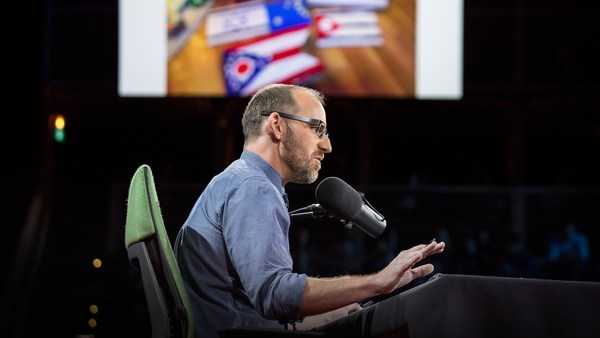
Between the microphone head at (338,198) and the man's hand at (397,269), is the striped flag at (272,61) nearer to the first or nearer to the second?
the microphone head at (338,198)

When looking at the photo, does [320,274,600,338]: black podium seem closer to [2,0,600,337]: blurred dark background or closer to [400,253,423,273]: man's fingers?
[400,253,423,273]: man's fingers

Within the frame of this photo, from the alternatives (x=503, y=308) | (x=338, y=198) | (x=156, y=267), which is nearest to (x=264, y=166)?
(x=338, y=198)

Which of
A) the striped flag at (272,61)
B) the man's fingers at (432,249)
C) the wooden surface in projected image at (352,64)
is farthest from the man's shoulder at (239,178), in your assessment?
the wooden surface in projected image at (352,64)

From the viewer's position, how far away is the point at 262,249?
151 centimetres

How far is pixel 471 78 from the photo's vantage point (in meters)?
7.60

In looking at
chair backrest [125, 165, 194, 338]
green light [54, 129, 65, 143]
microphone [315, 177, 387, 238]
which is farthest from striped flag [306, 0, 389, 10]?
chair backrest [125, 165, 194, 338]

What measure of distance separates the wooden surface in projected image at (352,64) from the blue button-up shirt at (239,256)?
467 centimetres

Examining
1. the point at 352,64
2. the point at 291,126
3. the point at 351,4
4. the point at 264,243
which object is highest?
the point at 351,4

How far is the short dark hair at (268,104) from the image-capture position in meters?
1.78

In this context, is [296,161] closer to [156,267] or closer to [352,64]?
[156,267]

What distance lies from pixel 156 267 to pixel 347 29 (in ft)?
16.6

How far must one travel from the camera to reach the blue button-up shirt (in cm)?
150

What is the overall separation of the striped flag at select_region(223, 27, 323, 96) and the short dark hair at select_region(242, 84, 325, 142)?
435 cm

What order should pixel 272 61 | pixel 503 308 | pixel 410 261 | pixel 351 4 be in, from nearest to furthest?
pixel 503 308, pixel 410 261, pixel 272 61, pixel 351 4
